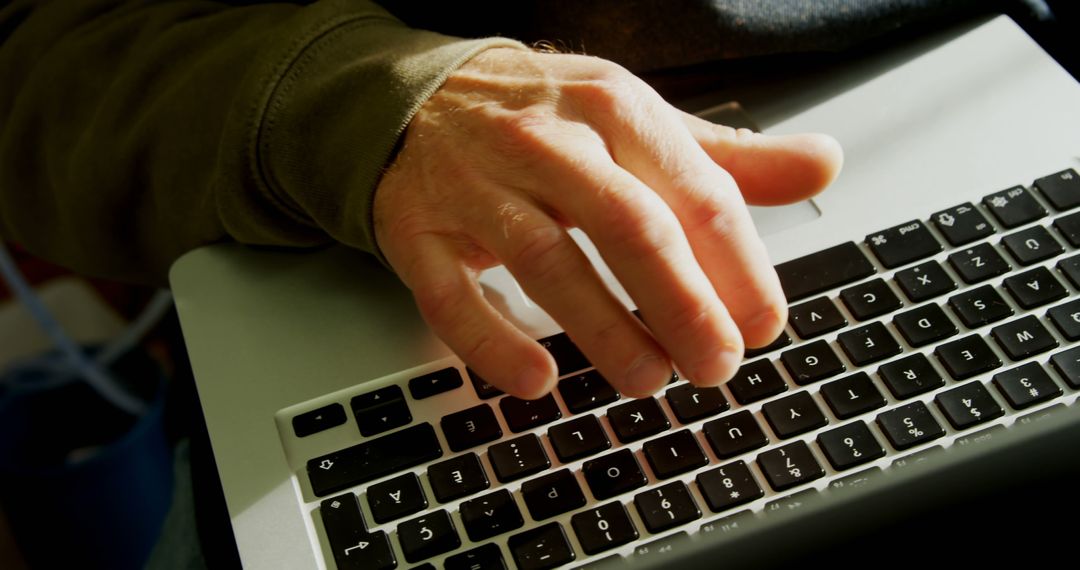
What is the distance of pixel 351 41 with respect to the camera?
21.0 inches

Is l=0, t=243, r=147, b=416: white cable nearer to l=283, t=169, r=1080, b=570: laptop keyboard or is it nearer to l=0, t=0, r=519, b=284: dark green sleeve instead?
l=0, t=0, r=519, b=284: dark green sleeve

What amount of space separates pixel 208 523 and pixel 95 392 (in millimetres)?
768

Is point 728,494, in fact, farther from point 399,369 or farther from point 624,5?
point 624,5

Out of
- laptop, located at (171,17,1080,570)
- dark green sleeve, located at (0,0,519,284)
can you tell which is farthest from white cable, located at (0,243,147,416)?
laptop, located at (171,17,1080,570)

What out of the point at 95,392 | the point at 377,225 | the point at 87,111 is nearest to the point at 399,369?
the point at 377,225

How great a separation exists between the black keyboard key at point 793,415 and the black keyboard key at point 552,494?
98mm

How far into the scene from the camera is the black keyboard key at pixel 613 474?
0.42 meters

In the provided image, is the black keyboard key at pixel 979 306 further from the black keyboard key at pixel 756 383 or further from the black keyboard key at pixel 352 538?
the black keyboard key at pixel 352 538

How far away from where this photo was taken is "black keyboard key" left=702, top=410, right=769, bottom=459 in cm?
43

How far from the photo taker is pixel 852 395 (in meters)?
0.44

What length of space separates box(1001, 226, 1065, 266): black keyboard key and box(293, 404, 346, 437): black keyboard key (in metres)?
0.36

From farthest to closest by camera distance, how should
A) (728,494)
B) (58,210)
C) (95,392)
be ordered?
(95,392) < (58,210) < (728,494)

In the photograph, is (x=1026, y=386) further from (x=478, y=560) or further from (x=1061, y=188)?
(x=478, y=560)

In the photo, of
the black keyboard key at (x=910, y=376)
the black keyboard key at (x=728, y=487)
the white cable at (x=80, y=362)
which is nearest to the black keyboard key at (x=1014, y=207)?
the black keyboard key at (x=910, y=376)
